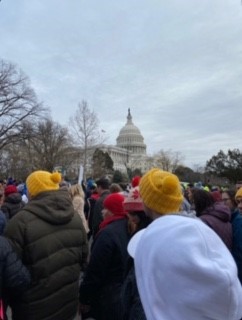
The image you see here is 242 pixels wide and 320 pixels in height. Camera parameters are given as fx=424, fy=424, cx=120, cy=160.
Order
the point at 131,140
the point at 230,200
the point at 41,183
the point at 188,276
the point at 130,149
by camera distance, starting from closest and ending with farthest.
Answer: the point at 188,276
the point at 41,183
the point at 230,200
the point at 130,149
the point at 131,140

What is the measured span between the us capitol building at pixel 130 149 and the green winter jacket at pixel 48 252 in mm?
Answer: 112653

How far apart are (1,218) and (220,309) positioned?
3169 mm

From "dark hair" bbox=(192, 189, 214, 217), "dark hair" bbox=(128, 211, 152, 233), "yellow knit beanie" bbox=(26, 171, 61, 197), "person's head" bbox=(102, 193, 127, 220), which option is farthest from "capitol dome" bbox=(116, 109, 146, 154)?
"dark hair" bbox=(128, 211, 152, 233)

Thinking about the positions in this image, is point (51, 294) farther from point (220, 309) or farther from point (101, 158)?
point (101, 158)

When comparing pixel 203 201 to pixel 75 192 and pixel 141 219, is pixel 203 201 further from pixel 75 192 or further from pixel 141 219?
pixel 75 192

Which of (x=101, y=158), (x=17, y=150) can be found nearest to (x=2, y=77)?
(x=17, y=150)

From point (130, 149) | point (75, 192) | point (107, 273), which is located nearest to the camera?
point (107, 273)

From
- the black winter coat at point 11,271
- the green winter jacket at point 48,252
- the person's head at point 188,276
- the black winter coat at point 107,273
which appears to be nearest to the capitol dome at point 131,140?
the green winter jacket at point 48,252

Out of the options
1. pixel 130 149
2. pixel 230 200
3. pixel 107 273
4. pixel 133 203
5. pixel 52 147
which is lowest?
pixel 107 273

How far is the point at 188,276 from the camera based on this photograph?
1.34 m

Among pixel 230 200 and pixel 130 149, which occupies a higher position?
pixel 130 149

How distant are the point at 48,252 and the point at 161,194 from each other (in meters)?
1.45

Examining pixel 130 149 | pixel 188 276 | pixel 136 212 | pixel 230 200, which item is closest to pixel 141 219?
pixel 136 212

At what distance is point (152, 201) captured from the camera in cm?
238
